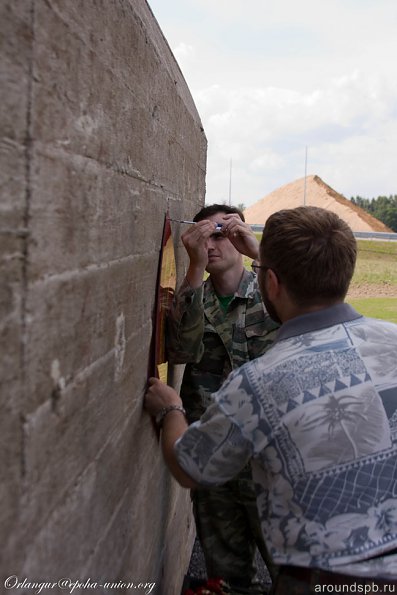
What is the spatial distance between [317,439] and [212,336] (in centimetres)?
154

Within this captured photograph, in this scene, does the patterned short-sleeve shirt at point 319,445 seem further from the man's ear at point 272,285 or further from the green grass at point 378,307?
the green grass at point 378,307

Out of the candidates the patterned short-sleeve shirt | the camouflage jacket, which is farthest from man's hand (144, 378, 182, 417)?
the patterned short-sleeve shirt

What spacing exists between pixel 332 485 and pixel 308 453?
0.10 m

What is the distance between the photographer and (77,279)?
144 cm

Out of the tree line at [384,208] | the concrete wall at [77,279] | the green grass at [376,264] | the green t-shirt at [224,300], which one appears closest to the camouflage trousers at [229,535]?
the concrete wall at [77,279]

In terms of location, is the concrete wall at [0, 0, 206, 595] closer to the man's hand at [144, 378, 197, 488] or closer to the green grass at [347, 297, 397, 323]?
the man's hand at [144, 378, 197, 488]

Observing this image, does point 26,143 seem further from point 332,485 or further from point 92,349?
point 332,485

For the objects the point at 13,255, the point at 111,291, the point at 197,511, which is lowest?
the point at 197,511

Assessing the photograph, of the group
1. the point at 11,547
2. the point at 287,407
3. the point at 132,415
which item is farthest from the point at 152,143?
the point at 11,547

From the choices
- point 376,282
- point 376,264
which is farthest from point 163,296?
point 376,264

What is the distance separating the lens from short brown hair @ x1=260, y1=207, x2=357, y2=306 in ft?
5.97

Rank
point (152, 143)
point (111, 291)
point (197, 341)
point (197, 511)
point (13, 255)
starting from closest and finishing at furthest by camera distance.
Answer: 1. point (13, 255)
2. point (111, 291)
3. point (152, 143)
4. point (197, 341)
5. point (197, 511)

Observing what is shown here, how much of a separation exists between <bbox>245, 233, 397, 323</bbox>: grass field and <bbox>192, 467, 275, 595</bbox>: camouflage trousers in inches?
406

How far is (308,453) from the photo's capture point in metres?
1.65
